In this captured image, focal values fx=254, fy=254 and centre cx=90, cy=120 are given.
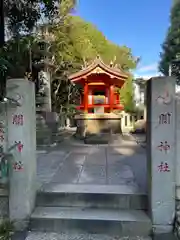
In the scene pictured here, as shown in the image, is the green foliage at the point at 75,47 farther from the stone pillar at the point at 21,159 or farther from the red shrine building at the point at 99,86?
the stone pillar at the point at 21,159

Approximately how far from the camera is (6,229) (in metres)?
2.80

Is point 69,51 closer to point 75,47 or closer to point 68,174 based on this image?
point 75,47

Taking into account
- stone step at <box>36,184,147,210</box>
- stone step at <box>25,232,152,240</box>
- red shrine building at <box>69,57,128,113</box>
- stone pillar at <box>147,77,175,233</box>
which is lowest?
stone step at <box>25,232,152,240</box>

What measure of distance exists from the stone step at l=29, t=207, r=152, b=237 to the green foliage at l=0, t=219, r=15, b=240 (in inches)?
8.6

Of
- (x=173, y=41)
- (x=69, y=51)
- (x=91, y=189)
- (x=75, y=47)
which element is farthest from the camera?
(x=173, y=41)

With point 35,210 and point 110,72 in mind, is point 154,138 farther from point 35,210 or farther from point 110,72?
point 110,72

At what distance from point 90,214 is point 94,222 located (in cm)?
14

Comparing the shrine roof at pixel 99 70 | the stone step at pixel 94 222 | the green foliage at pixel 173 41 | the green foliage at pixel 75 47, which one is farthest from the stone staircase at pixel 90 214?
the green foliage at pixel 173 41

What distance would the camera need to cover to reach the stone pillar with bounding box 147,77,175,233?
279cm

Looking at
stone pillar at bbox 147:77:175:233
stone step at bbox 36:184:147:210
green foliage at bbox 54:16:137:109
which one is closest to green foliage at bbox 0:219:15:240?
stone step at bbox 36:184:147:210

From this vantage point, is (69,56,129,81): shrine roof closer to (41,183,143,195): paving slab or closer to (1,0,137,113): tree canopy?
(1,0,137,113): tree canopy

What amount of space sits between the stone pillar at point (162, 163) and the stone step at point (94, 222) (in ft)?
0.59

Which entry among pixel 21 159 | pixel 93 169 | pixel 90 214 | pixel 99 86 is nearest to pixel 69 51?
pixel 99 86

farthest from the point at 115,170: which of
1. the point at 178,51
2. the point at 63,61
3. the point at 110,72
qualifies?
the point at 178,51
